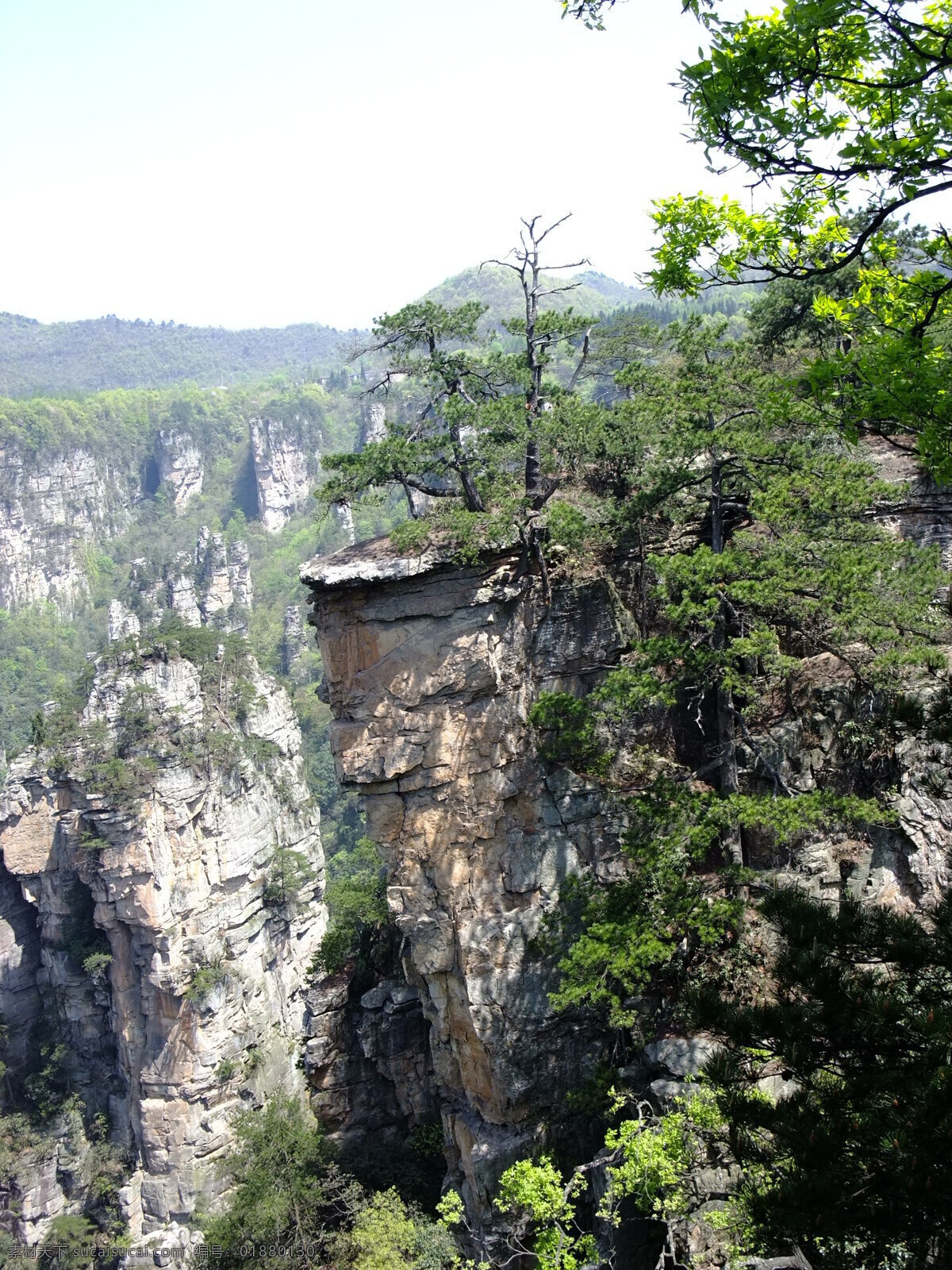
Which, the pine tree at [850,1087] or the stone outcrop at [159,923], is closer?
the pine tree at [850,1087]

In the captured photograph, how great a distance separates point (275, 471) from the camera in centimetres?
12100

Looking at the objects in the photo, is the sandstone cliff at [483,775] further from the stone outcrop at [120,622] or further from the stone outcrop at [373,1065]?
the stone outcrop at [120,622]

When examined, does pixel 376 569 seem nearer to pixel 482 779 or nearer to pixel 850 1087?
pixel 482 779

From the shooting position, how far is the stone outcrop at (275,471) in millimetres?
120062

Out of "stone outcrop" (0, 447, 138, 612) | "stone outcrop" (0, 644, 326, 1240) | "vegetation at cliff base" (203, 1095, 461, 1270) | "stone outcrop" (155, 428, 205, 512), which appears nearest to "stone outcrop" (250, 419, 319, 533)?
"stone outcrop" (155, 428, 205, 512)

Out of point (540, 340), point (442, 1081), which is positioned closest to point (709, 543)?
point (540, 340)

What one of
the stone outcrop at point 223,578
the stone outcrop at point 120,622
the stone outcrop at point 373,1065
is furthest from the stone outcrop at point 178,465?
the stone outcrop at point 373,1065

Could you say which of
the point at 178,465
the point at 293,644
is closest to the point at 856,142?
the point at 293,644

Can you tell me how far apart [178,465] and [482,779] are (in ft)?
405

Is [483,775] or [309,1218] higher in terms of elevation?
[483,775]

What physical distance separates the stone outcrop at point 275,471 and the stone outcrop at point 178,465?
34.9 ft

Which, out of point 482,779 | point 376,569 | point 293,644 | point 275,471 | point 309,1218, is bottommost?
point 309,1218

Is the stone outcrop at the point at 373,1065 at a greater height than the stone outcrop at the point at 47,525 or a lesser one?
lesser

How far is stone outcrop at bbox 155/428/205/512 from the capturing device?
12569cm
